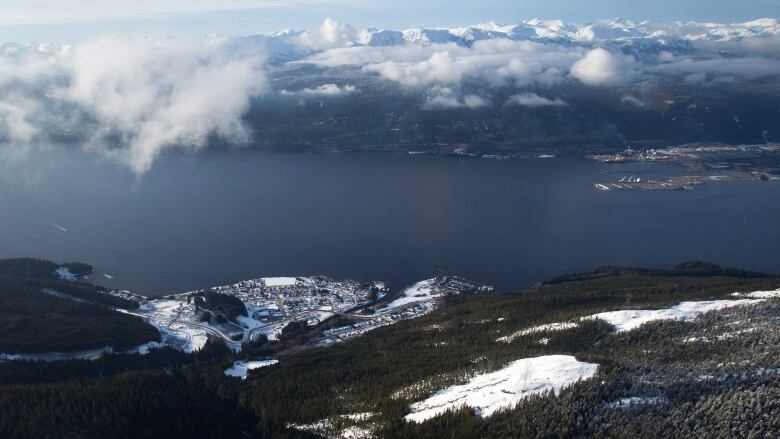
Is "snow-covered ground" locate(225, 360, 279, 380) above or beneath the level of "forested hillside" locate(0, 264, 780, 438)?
beneath

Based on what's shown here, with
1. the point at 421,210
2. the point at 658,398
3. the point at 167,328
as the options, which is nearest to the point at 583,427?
the point at 658,398

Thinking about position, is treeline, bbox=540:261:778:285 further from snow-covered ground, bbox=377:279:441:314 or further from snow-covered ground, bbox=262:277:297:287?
snow-covered ground, bbox=262:277:297:287

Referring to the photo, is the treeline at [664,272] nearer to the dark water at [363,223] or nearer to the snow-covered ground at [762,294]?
the dark water at [363,223]

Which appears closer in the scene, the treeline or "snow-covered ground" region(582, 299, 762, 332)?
"snow-covered ground" region(582, 299, 762, 332)

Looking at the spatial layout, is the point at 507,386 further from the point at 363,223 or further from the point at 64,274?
the point at 363,223

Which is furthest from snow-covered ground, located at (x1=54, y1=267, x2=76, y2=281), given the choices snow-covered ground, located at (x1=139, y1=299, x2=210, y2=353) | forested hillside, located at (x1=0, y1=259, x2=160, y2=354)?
snow-covered ground, located at (x1=139, y1=299, x2=210, y2=353)

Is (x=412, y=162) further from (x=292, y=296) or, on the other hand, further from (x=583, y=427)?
(x=583, y=427)

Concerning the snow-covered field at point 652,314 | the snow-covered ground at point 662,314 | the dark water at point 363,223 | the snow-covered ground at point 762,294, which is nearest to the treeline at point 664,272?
the dark water at point 363,223

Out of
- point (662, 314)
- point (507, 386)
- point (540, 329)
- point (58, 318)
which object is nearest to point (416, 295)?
point (540, 329)
